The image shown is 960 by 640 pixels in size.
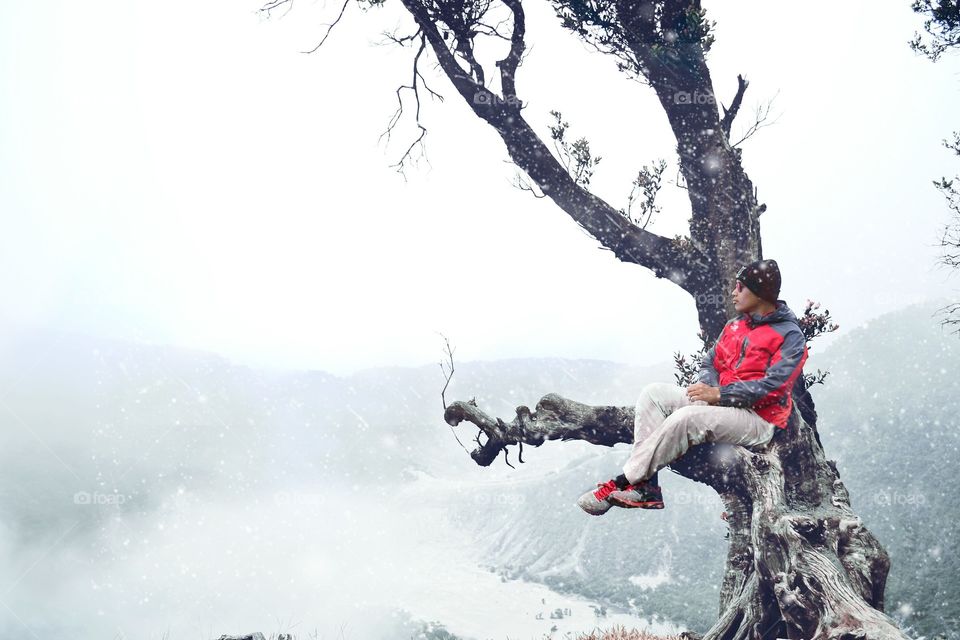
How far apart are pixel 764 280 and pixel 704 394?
4.10 ft

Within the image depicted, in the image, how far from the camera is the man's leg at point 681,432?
543 centimetres

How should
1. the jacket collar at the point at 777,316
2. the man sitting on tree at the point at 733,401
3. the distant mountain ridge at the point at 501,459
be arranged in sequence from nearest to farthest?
the man sitting on tree at the point at 733,401 < the jacket collar at the point at 777,316 < the distant mountain ridge at the point at 501,459

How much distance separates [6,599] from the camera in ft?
221

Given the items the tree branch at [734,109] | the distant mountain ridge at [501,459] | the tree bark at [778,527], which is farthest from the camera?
the distant mountain ridge at [501,459]

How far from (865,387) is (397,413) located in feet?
212

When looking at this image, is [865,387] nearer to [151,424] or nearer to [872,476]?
[872,476]

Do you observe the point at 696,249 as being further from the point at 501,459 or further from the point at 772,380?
the point at 501,459

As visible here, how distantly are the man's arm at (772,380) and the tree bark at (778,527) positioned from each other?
7.23 ft

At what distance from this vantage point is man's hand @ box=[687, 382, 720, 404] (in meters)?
5.54

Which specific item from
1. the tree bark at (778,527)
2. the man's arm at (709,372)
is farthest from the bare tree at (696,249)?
the man's arm at (709,372)

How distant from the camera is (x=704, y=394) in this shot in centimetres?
557

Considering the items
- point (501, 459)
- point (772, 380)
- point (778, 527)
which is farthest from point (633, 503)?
point (501, 459)

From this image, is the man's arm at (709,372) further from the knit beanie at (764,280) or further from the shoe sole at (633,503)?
the shoe sole at (633,503)

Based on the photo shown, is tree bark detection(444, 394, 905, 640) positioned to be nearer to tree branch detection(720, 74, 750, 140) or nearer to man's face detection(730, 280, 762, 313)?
man's face detection(730, 280, 762, 313)
